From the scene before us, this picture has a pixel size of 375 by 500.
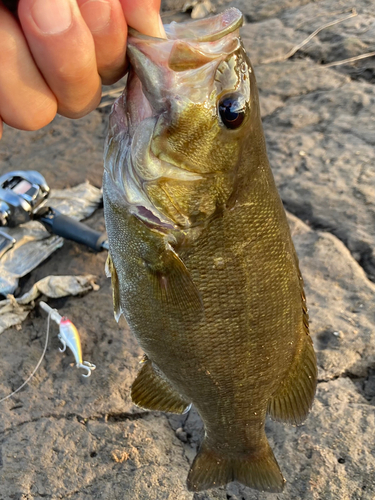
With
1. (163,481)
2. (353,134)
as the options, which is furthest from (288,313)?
(353,134)

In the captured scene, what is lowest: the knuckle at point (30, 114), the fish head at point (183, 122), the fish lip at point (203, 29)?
the fish head at point (183, 122)

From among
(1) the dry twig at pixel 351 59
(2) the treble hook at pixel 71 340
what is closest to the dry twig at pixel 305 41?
(1) the dry twig at pixel 351 59

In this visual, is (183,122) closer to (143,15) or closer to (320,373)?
(143,15)

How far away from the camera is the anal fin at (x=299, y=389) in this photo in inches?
65.4

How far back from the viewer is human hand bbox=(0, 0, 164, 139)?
2.98 feet

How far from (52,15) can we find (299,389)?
5.05 feet

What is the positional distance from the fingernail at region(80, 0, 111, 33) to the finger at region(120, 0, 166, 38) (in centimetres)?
7

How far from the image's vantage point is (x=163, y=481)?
207cm

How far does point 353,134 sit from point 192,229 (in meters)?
3.50

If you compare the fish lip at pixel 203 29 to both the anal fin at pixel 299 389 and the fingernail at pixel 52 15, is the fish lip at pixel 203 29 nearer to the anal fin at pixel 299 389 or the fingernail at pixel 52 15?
the fingernail at pixel 52 15

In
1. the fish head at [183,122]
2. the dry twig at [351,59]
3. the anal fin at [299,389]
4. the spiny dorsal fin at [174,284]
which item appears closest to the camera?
the fish head at [183,122]

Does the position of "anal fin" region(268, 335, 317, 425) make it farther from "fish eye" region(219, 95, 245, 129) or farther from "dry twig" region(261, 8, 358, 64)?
"dry twig" region(261, 8, 358, 64)

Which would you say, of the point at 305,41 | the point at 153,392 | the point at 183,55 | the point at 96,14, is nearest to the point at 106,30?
the point at 96,14

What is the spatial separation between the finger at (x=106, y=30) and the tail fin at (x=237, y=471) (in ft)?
5.27
